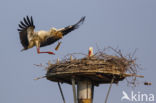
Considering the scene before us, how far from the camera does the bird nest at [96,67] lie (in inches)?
339

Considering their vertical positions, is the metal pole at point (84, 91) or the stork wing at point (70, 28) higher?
the stork wing at point (70, 28)

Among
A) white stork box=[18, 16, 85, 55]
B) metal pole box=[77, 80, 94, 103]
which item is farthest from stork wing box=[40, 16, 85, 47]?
metal pole box=[77, 80, 94, 103]

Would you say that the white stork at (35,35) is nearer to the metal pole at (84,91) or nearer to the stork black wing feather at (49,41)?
the stork black wing feather at (49,41)

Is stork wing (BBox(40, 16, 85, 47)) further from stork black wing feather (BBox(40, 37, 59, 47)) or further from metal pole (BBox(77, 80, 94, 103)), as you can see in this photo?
metal pole (BBox(77, 80, 94, 103))

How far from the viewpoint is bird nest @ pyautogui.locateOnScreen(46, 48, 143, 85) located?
339 inches

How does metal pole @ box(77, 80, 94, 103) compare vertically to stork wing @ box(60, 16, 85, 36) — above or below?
below

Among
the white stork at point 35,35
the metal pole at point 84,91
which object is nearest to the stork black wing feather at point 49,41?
the white stork at point 35,35

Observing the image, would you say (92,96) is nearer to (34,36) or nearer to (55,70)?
(55,70)

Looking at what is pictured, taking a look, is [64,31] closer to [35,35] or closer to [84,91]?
[35,35]

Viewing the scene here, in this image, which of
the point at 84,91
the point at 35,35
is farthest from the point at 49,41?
the point at 84,91

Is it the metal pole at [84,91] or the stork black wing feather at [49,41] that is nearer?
the metal pole at [84,91]

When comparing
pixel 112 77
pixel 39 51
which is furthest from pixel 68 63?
pixel 39 51

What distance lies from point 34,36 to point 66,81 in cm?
145

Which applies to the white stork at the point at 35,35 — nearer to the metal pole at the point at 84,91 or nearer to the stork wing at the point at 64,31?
the stork wing at the point at 64,31
